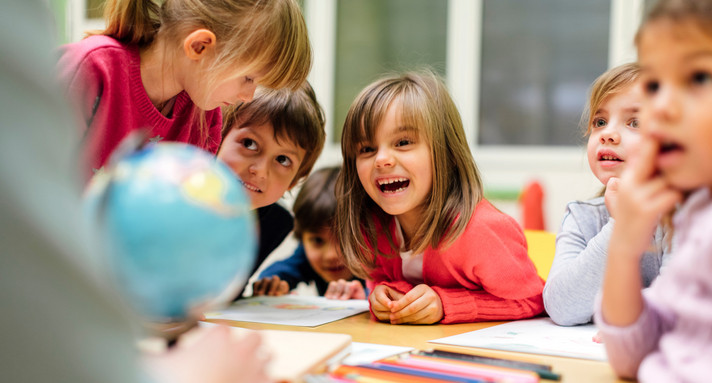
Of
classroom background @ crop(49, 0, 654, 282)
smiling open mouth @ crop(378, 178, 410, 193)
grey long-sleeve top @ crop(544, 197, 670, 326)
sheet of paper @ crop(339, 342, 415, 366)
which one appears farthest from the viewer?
classroom background @ crop(49, 0, 654, 282)

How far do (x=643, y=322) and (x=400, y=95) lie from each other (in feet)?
2.48

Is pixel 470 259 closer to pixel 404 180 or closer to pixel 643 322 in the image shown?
pixel 404 180

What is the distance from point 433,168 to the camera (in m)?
1.26

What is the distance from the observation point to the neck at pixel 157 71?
1194 millimetres

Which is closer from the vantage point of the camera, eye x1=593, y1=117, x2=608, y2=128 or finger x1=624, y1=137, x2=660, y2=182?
finger x1=624, y1=137, x2=660, y2=182

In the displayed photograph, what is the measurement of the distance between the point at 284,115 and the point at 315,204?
545mm

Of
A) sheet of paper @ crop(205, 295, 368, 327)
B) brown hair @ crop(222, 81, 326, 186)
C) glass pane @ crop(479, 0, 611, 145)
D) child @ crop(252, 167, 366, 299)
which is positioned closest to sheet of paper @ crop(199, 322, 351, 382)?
sheet of paper @ crop(205, 295, 368, 327)

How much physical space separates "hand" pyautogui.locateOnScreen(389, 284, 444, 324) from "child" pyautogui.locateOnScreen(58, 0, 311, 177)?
482 millimetres


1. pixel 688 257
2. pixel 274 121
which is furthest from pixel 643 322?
pixel 274 121

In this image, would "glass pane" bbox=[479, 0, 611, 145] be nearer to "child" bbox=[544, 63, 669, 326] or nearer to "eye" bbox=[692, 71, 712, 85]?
"child" bbox=[544, 63, 669, 326]

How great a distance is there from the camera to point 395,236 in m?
1.34

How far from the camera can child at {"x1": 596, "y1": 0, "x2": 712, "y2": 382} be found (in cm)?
53

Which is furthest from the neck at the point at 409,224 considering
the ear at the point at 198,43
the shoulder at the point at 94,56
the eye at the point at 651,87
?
the eye at the point at 651,87

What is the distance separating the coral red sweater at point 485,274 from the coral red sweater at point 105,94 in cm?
58
